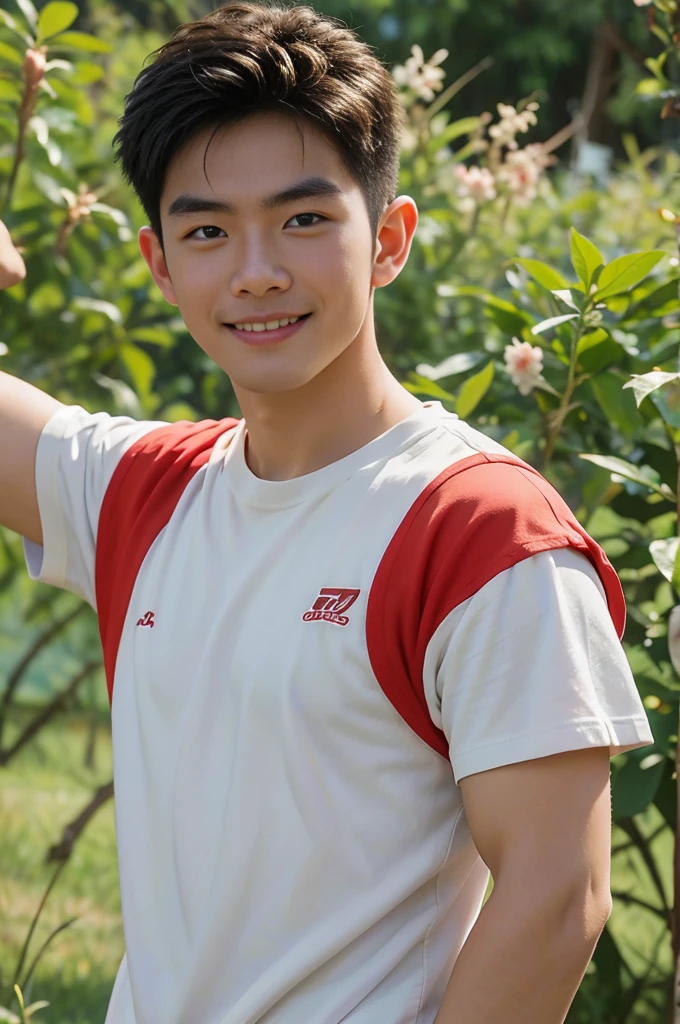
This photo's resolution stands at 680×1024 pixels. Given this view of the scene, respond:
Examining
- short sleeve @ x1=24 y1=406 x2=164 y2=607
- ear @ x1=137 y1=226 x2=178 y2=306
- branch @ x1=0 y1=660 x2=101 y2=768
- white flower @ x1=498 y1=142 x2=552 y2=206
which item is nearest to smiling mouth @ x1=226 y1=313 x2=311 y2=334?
ear @ x1=137 y1=226 x2=178 y2=306

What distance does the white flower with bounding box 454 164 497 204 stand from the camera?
2484 millimetres

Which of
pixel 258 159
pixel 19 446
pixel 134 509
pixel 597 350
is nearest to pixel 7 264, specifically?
pixel 19 446

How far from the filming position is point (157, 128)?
4.21 feet

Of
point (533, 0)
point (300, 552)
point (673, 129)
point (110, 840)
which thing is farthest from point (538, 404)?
point (533, 0)

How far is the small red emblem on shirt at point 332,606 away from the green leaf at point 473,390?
69 cm

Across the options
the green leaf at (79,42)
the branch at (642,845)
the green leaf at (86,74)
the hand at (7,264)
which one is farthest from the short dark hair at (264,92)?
the branch at (642,845)

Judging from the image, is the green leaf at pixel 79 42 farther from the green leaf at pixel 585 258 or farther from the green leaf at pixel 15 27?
the green leaf at pixel 585 258

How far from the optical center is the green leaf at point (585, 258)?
1611 millimetres

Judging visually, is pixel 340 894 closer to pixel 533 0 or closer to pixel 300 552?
pixel 300 552

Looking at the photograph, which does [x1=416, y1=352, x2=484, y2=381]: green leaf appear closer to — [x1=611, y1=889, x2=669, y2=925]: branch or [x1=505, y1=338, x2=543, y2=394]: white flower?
[x1=505, y1=338, x2=543, y2=394]: white flower

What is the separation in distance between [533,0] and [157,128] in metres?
11.6

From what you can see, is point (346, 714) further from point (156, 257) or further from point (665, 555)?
point (156, 257)

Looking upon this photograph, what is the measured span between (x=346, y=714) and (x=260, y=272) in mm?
444

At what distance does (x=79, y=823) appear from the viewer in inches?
96.5
